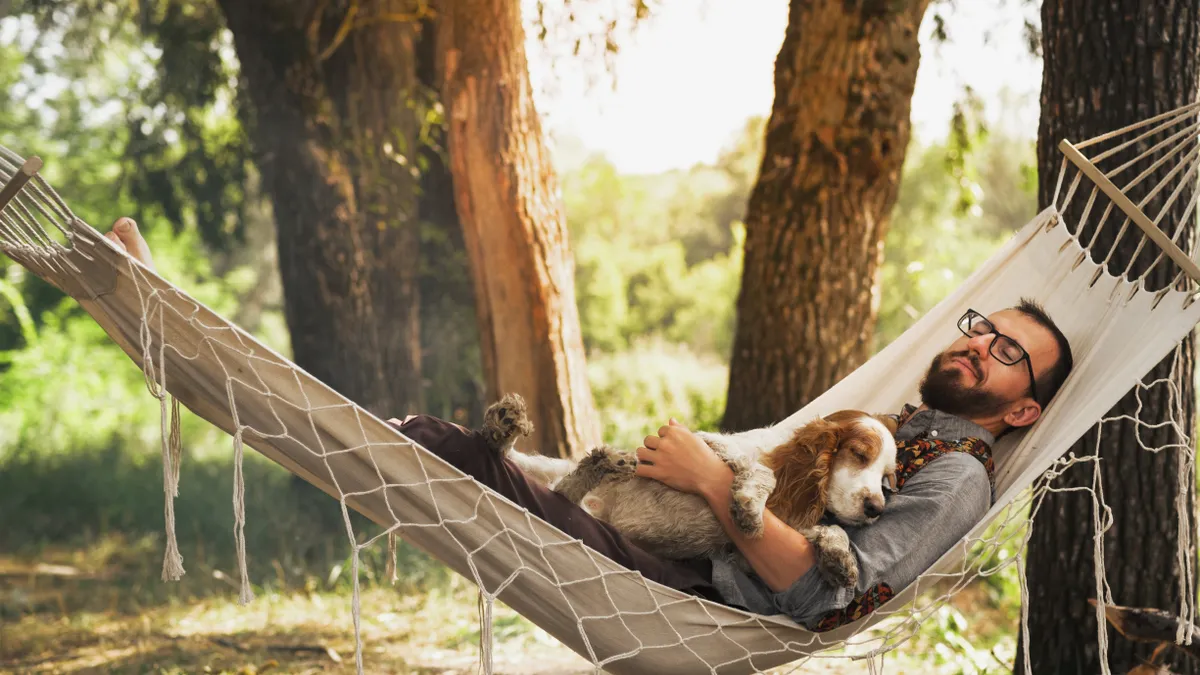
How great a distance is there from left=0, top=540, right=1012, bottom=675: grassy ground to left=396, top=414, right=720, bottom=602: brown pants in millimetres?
1038

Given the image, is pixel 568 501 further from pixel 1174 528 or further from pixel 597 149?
pixel 597 149

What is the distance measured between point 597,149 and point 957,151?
13.9 meters

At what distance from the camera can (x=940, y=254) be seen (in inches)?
483

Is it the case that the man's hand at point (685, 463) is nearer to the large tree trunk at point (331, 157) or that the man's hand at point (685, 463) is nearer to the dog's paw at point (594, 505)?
the dog's paw at point (594, 505)

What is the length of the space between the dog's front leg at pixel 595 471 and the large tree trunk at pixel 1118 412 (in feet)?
3.85

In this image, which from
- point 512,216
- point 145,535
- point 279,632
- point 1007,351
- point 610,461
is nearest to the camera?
point 610,461

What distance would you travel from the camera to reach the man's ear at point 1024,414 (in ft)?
6.51

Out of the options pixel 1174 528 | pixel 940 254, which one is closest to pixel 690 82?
pixel 940 254

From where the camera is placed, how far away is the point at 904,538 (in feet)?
5.54

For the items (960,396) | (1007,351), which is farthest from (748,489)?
(1007,351)

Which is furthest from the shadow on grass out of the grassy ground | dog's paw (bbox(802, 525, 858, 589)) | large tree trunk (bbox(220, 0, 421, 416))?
dog's paw (bbox(802, 525, 858, 589))

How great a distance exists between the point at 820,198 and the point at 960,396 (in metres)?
1.46

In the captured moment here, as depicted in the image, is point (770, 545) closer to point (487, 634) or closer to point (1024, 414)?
point (487, 634)

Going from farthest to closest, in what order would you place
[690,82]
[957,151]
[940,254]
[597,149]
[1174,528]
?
[597,149] < [690,82] < [940,254] < [957,151] < [1174,528]
